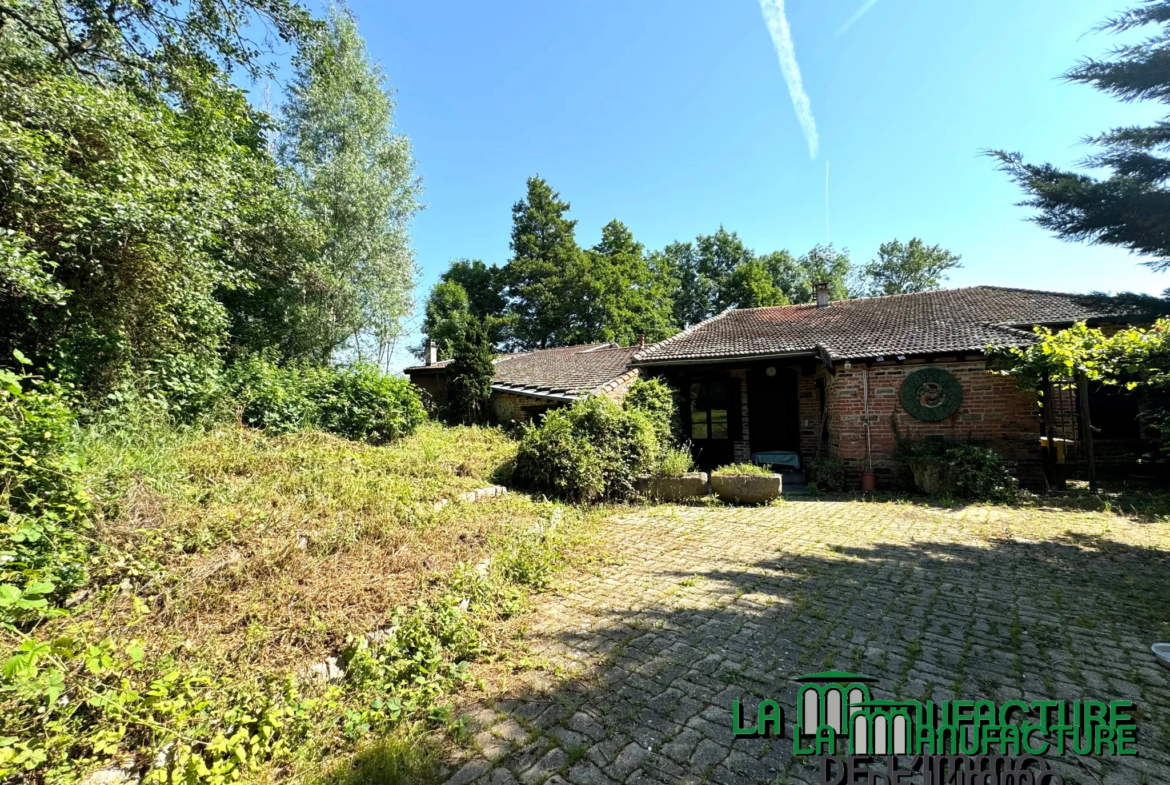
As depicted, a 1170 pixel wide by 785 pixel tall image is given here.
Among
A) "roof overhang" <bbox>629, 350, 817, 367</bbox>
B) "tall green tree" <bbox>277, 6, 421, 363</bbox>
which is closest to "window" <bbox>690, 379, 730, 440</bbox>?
"roof overhang" <bbox>629, 350, 817, 367</bbox>

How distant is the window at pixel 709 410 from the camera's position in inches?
498

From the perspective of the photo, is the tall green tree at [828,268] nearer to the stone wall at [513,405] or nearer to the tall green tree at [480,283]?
the tall green tree at [480,283]

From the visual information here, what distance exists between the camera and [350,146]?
15719 mm

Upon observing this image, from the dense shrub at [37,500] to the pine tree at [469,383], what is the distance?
33.6ft

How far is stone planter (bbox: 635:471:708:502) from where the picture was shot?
834 centimetres

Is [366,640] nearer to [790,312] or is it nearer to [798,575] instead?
[798,575]

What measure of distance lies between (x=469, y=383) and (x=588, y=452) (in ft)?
22.3

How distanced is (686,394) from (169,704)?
39.7 ft

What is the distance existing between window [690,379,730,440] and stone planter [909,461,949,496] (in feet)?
15.2

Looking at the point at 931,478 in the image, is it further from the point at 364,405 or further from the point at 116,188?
the point at 116,188

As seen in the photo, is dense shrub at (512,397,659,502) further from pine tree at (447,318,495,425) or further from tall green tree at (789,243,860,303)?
tall green tree at (789,243,860,303)

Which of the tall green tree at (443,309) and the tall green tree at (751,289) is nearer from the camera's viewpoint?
the tall green tree at (443,309)

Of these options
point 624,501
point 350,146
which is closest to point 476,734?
point 624,501

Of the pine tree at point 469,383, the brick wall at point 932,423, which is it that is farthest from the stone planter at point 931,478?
the pine tree at point 469,383
